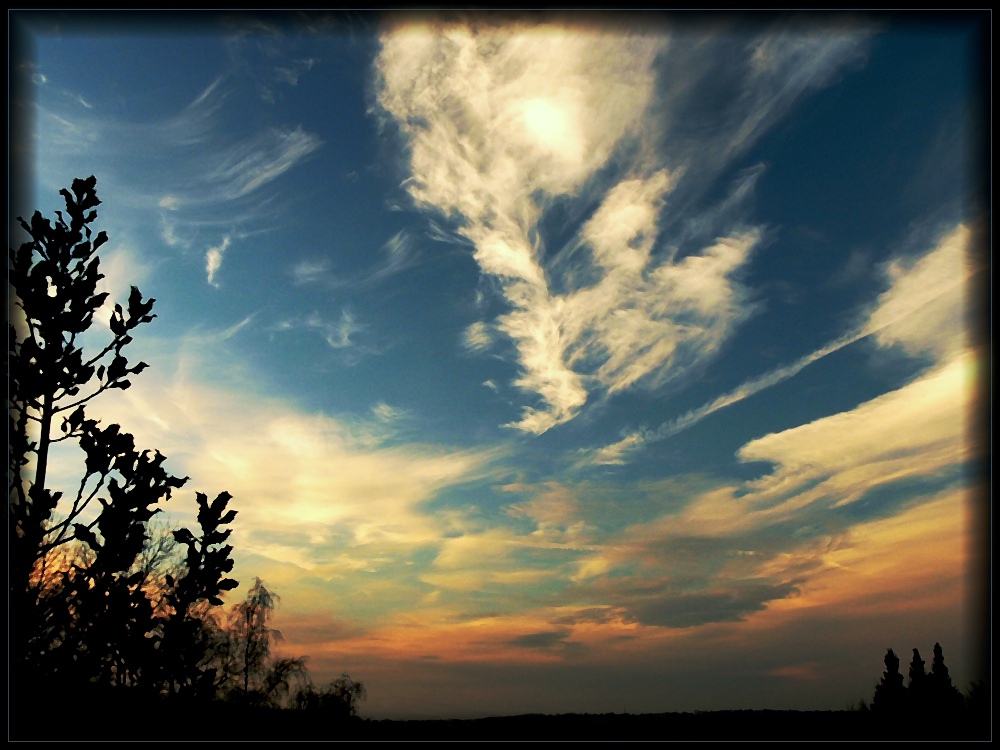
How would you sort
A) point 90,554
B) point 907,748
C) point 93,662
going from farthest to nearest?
point 90,554
point 93,662
point 907,748

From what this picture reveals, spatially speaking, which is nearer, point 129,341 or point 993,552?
point 993,552

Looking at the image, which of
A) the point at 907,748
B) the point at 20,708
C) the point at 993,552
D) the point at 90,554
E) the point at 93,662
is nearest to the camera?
the point at 907,748

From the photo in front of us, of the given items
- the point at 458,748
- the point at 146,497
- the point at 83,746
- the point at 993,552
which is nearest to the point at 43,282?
the point at 146,497

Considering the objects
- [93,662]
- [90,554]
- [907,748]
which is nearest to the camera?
[907,748]

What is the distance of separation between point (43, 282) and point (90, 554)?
2811 centimetres

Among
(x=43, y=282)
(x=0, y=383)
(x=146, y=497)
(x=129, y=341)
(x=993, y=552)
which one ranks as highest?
(x=43, y=282)

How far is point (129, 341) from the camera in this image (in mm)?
11453

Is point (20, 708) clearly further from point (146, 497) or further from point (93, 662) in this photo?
point (146, 497)

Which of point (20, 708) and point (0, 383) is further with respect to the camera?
point (0, 383)

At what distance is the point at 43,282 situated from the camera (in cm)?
1066

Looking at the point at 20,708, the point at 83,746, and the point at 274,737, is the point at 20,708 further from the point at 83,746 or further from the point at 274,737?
the point at 274,737

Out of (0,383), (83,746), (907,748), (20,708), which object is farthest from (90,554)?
(907,748)

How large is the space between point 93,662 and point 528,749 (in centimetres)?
735

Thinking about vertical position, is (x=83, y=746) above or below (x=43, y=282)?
below
